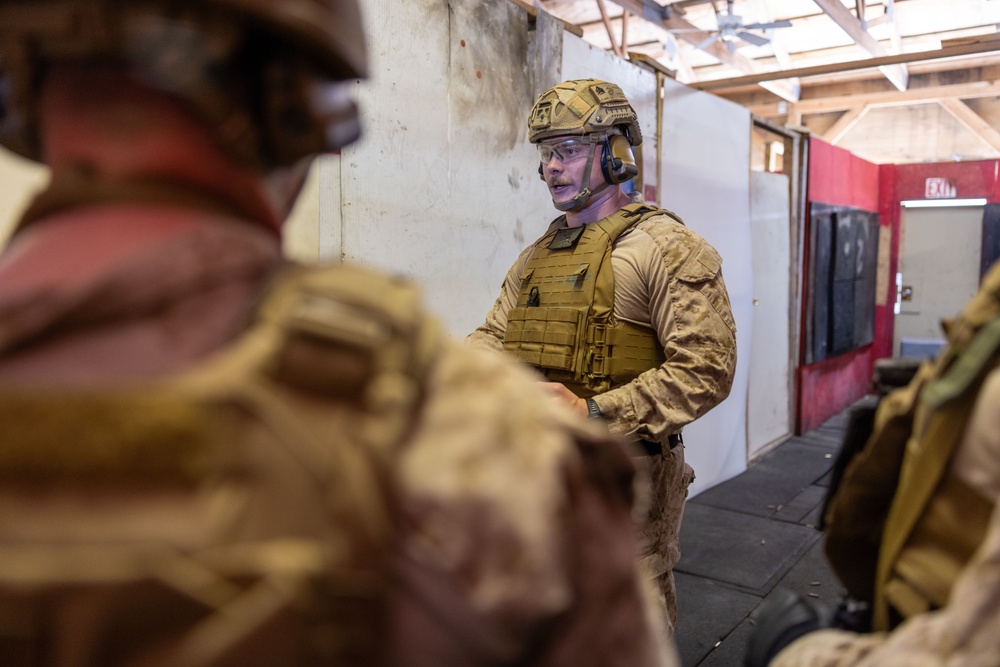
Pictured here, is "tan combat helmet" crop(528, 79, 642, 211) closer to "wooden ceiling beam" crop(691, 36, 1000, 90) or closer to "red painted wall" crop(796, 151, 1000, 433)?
"wooden ceiling beam" crop(691, 36, 1000, 90)

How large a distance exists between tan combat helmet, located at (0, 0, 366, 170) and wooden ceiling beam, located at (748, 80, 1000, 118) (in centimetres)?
785

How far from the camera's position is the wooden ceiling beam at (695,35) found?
5.98m

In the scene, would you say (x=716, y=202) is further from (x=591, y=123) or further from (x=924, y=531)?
(x=924, y=531)

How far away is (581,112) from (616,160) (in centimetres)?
18

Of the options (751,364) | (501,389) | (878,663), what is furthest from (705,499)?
(501,389)

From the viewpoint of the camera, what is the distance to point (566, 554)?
0.56 metres

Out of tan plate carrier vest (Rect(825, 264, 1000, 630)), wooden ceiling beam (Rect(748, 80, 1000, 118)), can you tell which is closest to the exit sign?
wooden ceiling beam (Rect(748, 80, 1000, 118))

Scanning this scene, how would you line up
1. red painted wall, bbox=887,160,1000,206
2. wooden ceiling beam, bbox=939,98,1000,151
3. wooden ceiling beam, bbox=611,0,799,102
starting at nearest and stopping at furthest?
wooden ceiling beam, bbox=611,0,799,102
red painted wall, bbox=887,160,1000,206
wooden ceiling beam, bbox=939,98,1000,151

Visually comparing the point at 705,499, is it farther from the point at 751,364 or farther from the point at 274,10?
the point at 274,10

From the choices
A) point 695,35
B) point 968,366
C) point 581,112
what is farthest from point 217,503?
point 695,35

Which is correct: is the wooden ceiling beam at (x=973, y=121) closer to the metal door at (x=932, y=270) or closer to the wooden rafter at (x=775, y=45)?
the metal door at (x=932, y=270)

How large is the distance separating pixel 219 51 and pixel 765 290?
5.28 meters

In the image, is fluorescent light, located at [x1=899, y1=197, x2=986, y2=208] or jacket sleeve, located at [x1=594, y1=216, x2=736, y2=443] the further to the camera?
fluorescent light, located at [x1=899, y1=197, x2=986, y2=208]

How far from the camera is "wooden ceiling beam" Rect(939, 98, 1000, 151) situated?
25.7ft
